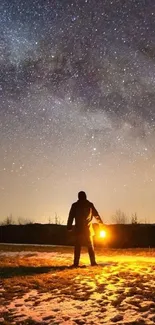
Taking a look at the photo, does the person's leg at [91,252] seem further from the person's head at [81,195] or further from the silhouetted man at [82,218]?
the person's head at [81,195]

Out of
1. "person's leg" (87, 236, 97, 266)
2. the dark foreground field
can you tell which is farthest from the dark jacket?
the dark foreground field

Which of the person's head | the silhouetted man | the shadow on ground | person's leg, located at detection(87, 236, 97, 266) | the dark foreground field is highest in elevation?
the person's head

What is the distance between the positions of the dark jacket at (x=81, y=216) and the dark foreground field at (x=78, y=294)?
113 centimetres

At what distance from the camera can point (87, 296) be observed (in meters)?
7.20

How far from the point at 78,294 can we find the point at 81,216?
438cm

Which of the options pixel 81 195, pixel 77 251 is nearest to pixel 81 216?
pixel 81 195

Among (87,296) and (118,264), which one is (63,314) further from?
(118,264)

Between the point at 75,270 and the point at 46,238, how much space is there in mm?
14662

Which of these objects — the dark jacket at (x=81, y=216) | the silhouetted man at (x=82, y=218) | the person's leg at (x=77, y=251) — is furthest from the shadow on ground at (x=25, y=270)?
the dark jacket at (x=81, y=216)

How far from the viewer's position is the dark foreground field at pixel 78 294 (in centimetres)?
595

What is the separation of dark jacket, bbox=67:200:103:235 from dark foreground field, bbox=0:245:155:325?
44.4 inches

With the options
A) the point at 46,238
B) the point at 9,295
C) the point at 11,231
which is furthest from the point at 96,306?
the point at 11,231

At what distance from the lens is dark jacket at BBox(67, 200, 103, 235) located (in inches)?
460

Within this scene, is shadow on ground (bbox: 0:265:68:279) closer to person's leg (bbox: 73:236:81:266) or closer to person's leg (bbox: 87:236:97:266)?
person's leg (bbox: 73:236:81:266)
